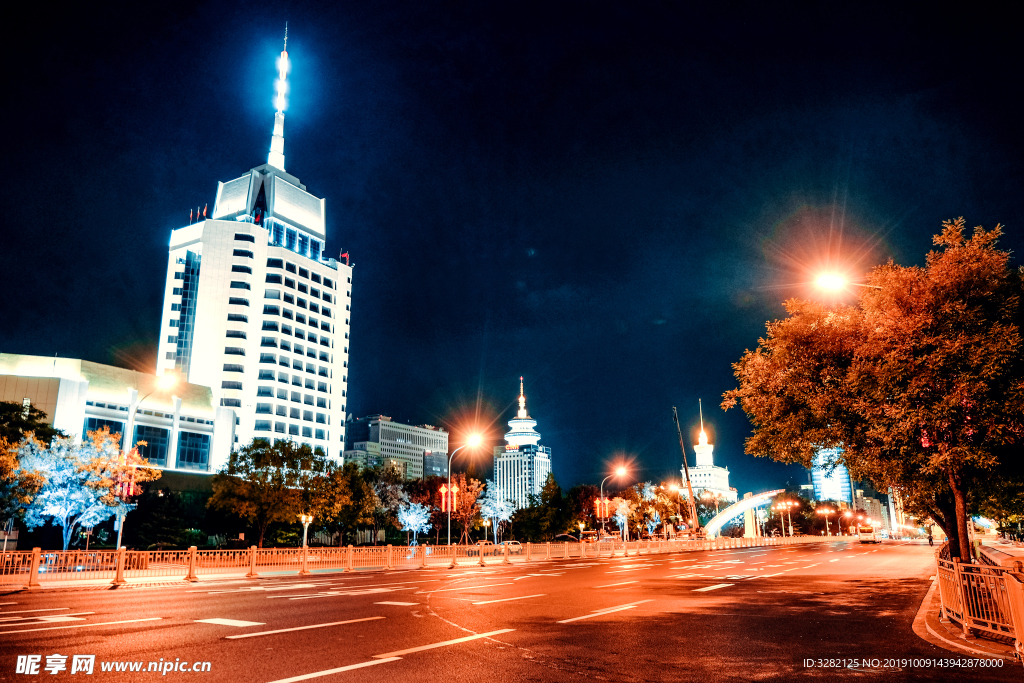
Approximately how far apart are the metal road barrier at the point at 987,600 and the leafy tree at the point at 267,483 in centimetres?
3977

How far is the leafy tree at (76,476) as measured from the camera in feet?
116

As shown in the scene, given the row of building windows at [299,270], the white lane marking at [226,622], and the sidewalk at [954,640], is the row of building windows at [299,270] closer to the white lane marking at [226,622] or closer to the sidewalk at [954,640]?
the white lane marking at [226,622]

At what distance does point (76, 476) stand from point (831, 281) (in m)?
39.0

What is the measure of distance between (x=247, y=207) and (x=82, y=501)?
97.3 meters

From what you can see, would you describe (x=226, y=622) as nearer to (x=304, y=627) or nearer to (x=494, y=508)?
(x=304, y=627)

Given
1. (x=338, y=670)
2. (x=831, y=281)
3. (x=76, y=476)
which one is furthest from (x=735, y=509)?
(x=338, y=670)

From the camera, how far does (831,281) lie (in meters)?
15.6

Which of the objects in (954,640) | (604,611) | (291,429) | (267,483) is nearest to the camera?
(954,640)

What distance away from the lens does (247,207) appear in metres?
124

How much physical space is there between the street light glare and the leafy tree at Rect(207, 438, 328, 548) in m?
38.0

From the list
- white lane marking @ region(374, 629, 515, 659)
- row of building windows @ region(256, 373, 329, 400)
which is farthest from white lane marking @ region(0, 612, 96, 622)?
row of building windows @ region(256, 373, 329, 400)

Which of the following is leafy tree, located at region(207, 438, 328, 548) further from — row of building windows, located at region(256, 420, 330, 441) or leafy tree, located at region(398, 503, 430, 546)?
row of building windows, located at region(256, 420, 330, 441)

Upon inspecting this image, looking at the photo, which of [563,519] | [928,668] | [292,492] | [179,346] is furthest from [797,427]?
[179,346]

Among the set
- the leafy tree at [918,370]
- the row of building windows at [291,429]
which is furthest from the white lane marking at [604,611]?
the row of building windows at [291,429]
